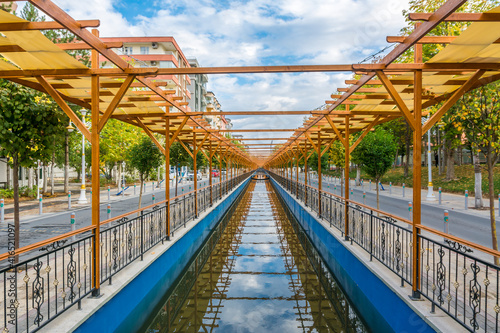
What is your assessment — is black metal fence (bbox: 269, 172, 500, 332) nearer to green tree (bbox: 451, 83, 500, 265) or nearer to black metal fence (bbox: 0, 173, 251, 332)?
green tree (bbox: 451, 83, 500, 265)

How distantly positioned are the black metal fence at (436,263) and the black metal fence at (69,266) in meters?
4.60

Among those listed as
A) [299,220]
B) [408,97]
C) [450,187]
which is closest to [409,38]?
[408,97]

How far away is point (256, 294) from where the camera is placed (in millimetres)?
6379

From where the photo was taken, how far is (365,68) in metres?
5.11

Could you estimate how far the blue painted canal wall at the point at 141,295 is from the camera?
4.60 m

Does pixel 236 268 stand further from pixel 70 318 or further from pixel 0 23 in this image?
pixel 0 23

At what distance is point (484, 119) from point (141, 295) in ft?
23.7

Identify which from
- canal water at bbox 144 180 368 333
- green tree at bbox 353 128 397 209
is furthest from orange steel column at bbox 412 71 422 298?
green tree at bbox 353 128 397 209

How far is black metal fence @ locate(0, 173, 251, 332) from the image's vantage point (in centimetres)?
375

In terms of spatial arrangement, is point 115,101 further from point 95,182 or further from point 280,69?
point 280,69

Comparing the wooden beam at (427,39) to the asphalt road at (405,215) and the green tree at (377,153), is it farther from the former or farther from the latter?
the green tree at (377,153)

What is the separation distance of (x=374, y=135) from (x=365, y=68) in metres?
8.94

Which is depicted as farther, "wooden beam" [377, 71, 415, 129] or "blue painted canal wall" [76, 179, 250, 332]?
"wooden beam" [377, 71, 415, 129]

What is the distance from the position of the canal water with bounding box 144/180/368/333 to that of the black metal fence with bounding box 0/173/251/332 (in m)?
1.17
